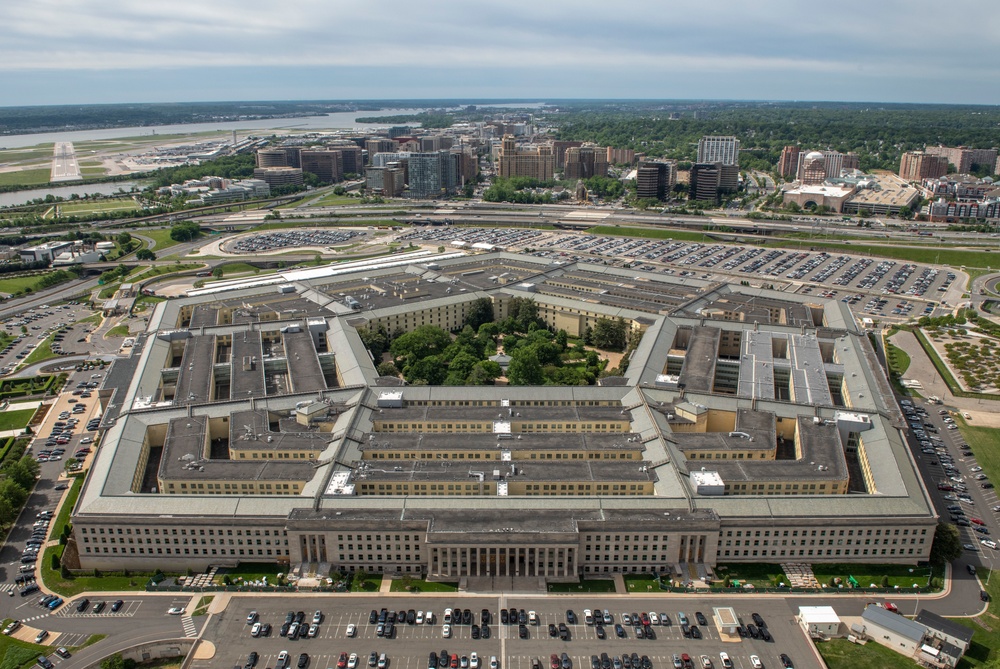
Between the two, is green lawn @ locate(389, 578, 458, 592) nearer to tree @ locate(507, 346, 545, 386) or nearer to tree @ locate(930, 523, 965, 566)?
tree @ locate(507, 346, 545, 386)

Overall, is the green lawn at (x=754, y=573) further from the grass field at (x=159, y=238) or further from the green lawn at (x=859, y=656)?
the grass field at (x=159, y=238)

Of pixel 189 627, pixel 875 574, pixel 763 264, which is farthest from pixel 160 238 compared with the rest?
pixel 875 574

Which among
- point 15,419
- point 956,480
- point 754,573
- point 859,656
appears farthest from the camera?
point 15,419

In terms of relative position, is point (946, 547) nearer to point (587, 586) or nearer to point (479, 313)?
point (587, 586)

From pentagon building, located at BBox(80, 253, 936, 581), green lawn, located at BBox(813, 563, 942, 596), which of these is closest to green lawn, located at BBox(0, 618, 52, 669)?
pentagon building, located at BBox(80, 253, 936, 581)

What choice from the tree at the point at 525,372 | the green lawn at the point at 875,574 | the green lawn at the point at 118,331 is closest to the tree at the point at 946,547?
the green lawn at the point at 875,574

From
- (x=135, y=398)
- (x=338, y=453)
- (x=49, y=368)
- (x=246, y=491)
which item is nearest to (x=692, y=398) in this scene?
(x=338, y=453)

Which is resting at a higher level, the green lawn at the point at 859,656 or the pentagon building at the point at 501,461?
the pentagon building at the point at 501,461
